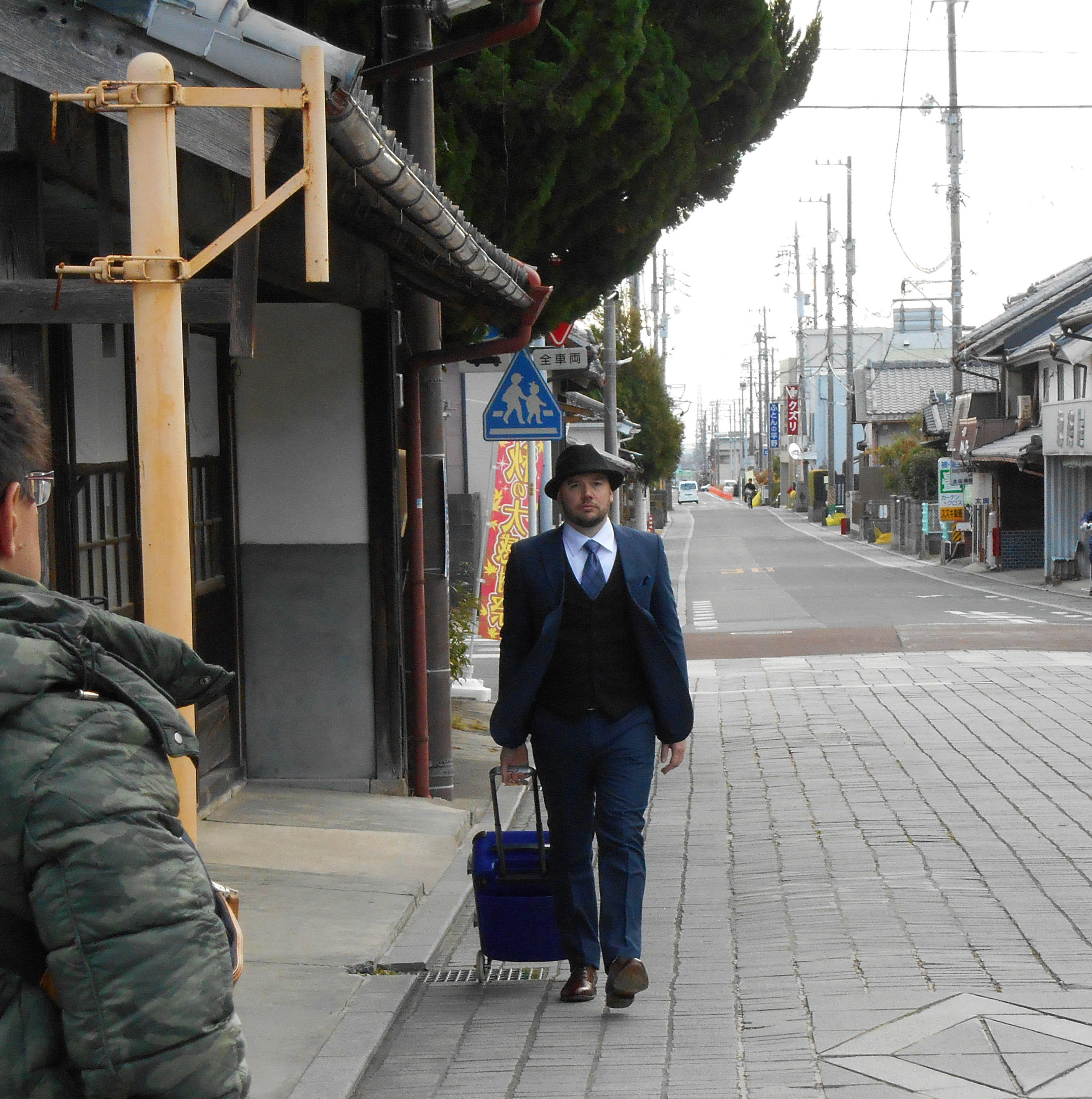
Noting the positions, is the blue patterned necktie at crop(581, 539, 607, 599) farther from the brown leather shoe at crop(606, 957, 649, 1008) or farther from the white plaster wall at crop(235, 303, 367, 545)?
the white plaster wall at crop(235, 303, 367, 545)

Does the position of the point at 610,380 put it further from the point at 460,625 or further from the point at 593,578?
the point at 593,578

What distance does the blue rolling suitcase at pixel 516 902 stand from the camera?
203 inches

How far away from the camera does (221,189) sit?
6121 millimetres

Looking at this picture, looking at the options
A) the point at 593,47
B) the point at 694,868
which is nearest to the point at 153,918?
the point at 694,868

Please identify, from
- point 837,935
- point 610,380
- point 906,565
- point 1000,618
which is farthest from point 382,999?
point 906,565

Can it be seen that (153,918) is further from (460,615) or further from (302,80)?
(460,615)

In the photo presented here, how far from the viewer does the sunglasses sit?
1879 millimetres

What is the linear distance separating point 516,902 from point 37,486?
3537 mm

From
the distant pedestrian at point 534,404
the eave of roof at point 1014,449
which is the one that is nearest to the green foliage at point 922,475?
the eave of roof at point 1014,449

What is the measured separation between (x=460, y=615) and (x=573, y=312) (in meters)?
2.56

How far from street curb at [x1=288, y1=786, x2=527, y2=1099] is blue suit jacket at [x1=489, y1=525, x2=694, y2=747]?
997mm

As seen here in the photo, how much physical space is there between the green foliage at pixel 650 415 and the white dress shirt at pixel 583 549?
38.0 meters

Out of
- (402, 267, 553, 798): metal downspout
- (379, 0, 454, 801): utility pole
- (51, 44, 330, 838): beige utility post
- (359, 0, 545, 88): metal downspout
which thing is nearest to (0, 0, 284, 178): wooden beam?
(51, 44, 330, 838): beige utility post

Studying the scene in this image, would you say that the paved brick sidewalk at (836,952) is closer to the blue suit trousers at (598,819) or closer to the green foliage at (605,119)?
the blue suit trousers at (598,819)
